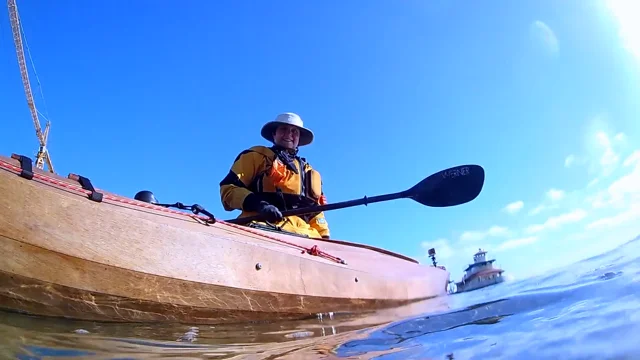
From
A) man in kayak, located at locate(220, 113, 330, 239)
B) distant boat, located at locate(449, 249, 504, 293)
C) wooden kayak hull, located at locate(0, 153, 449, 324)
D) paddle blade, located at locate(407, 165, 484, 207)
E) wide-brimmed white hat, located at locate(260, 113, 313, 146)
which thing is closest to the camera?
wooden kayak hull, located at locate(0, 153, 449, 324)

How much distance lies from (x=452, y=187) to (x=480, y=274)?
984 inches

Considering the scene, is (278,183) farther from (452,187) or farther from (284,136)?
(452,187)

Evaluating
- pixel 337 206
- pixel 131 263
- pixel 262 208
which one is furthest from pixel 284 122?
pixel 131 263

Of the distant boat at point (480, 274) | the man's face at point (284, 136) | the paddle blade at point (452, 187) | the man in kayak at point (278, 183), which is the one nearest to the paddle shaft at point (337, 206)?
the man in kayak at point (278, 183)

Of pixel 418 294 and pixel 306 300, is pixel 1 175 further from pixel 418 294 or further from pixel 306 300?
pixel 418 294

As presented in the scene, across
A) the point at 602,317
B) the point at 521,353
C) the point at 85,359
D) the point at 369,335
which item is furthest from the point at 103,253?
the point at 602,317

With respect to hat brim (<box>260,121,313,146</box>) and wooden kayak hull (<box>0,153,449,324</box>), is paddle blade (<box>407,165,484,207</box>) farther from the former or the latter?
wooden kayak hull (<box>0,153,449,324</box>)

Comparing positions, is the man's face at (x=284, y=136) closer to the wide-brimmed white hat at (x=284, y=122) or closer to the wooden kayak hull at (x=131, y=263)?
the wide-brimmed white hat at (x=284, y=122)

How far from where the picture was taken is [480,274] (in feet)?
90.4

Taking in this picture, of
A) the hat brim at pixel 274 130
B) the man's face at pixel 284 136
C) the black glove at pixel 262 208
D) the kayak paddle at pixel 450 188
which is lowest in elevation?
the black glove at pixel 262 208

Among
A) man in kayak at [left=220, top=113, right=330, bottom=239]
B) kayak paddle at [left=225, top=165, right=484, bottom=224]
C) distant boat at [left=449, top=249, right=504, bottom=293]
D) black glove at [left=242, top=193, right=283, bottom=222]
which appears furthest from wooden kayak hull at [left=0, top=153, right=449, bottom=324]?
distant boat at [left=449, top=249, right=504, bottom=293]

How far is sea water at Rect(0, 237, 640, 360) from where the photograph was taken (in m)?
1.34

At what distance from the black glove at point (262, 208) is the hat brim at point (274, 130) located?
159 cm

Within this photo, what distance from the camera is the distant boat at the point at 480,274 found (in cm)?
2702
